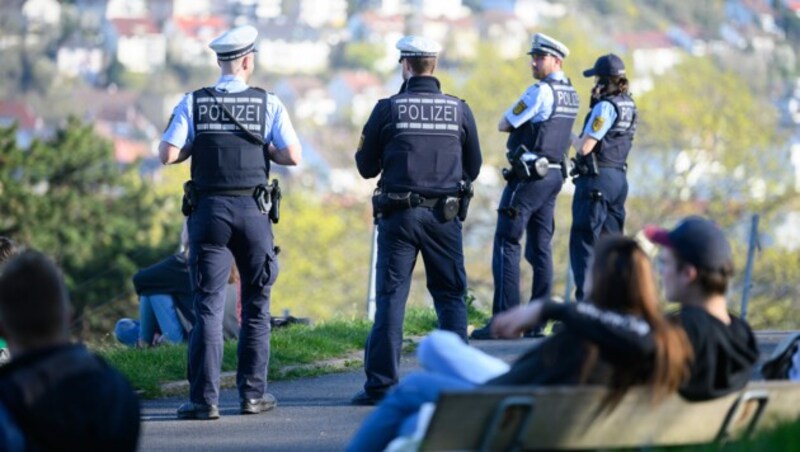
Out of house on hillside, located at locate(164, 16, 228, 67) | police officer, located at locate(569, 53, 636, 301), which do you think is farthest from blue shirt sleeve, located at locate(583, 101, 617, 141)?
house on hillside, located at locate(164, 16, 228, 67)

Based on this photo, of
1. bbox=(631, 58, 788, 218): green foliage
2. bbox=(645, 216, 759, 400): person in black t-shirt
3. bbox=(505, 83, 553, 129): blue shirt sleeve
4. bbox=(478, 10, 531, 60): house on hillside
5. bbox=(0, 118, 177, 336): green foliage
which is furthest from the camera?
bbox=(478, 10, 531, 60): house on hillside

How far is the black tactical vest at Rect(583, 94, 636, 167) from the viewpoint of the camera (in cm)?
1301

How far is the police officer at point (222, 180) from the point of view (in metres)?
9.45

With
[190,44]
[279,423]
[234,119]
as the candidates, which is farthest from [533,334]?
[190,44]

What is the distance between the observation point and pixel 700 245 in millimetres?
6238

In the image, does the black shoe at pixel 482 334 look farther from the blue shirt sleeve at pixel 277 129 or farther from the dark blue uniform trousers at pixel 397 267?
the blue shirt sleeve at pixel 277 129

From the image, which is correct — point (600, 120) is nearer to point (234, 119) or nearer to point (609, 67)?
point (609, 67)

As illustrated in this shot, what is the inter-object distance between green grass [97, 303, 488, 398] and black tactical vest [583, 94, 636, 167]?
1790 mm

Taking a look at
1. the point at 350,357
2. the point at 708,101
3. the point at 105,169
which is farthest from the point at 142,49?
the point at 350,357

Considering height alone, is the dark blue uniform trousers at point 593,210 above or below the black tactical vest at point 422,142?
below

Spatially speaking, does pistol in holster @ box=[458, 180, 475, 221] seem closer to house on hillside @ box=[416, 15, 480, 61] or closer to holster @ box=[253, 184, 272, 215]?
holster @ box=[253, 184, 272, 215]

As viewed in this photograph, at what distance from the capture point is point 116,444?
528cm

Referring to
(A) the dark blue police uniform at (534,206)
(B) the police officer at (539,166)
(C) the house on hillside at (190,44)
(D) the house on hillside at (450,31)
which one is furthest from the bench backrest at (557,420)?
(C) the house on hillside at (190,44)

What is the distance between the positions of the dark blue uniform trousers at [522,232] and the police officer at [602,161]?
227mm
